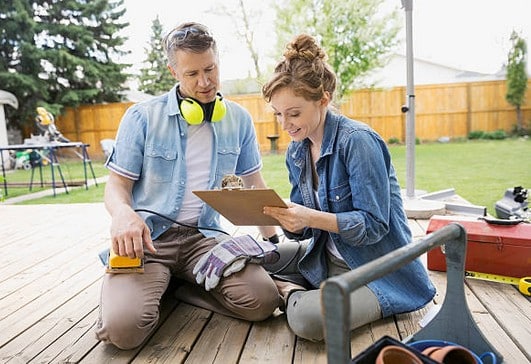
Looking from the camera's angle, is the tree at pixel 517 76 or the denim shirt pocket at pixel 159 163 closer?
the denim shirt pocket at pixel 159 163

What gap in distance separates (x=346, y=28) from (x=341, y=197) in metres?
8.99

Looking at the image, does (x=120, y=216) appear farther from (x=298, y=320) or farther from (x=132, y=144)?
(x=298, y=320)

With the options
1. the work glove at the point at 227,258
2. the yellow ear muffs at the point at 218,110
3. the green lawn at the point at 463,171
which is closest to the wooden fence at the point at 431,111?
the green lawn at the point at 463,171

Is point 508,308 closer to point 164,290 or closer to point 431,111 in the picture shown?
point 164,290

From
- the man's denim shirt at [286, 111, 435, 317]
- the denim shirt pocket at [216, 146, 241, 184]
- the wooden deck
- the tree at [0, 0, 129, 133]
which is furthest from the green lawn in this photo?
the tree at [0, 0, 129, 133]

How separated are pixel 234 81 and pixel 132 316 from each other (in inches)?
445

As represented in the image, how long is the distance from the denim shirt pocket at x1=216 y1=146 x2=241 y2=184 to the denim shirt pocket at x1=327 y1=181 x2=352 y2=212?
51 centimetres

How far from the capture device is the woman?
4.86 feet

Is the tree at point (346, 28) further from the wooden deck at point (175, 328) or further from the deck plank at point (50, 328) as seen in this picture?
the deck plank at point (50, 328)

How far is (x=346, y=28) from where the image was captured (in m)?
9.84

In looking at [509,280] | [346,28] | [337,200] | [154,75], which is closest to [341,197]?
[337,200]

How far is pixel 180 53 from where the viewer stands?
1.69 m

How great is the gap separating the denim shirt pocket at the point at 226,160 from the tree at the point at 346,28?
7994mm

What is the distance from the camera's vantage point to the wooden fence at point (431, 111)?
405 inches
